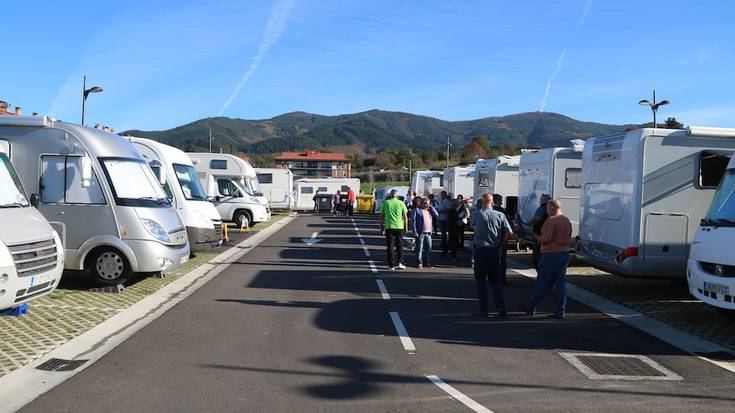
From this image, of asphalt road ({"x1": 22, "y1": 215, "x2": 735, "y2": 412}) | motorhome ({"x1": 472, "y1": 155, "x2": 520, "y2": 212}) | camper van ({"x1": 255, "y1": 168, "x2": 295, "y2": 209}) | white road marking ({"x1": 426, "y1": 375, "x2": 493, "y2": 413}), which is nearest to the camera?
white road marking ({"x1": 426, "y1": 375, "x2": 493, "y2": 413})

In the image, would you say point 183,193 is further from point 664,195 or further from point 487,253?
point 664,195

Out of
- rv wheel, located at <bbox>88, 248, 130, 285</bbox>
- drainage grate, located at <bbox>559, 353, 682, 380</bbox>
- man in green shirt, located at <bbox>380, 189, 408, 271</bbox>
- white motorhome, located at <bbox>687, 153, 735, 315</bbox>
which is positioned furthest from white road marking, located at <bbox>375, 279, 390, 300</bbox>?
white motorhome, located at <bbox>687, 153, 735, 315</bbox>

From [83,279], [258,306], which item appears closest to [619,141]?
[258,306]

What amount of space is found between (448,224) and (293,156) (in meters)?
131

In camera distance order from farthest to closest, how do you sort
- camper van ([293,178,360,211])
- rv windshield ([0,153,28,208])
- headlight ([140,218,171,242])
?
camper van ([293,178,360,211]) → headlight ([140,218,171,242]) → rv windshield ([0,153,28,208])

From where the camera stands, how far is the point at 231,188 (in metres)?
29.0

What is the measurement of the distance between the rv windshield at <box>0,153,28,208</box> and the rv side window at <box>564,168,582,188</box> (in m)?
13.4

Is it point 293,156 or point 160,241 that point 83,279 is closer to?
point 160,241

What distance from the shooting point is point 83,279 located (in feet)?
41.5

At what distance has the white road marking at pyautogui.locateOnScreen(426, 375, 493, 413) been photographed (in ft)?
18.8

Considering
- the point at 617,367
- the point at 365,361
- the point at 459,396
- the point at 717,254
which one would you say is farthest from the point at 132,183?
the point at 717,254

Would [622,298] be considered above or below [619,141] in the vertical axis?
below

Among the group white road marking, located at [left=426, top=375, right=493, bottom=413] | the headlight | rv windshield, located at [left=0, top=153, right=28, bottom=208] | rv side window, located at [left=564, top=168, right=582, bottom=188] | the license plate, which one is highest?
rv side window, located at [left=564, top=168, right=582, bottom=188]

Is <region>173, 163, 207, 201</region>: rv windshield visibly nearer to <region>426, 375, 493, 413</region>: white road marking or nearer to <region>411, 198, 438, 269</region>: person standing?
<region>411, 198, 438, 269</region>: person standing
